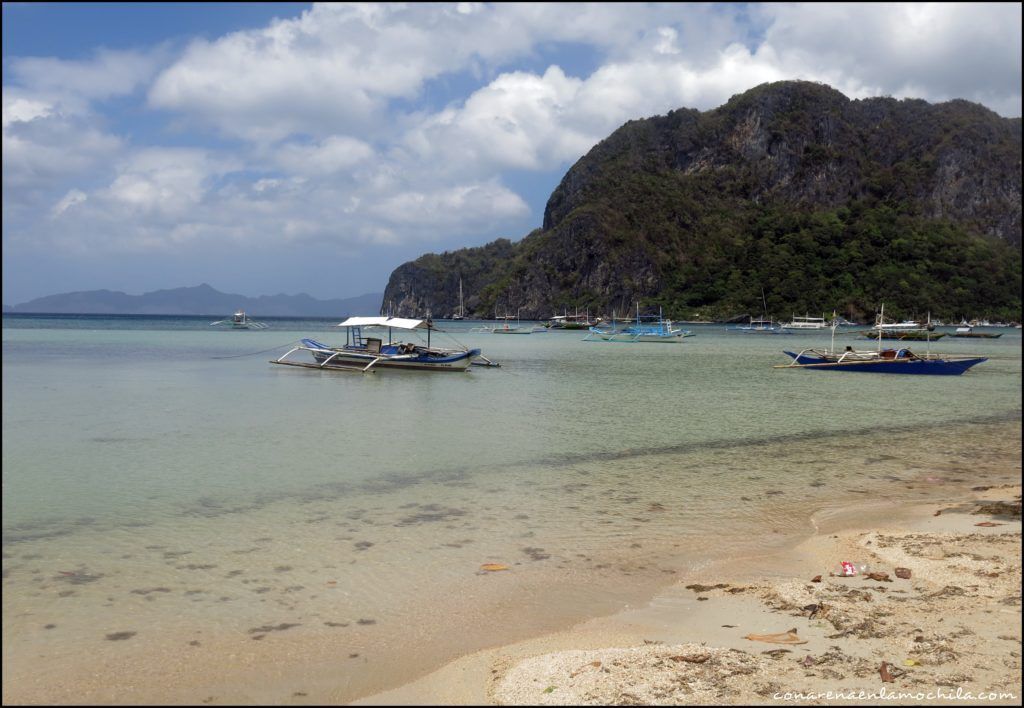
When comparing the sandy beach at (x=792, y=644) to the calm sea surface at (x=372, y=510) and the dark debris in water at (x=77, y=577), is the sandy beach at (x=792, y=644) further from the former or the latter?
the dark debris in water at (x=77, y=577)

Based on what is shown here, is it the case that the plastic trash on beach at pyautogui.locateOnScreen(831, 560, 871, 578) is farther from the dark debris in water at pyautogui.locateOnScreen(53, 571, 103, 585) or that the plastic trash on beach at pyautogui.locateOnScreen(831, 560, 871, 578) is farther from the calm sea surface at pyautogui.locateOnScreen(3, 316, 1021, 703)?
the dark debris in water at pyautogui.locateOnScreen(53, 571, 103, 585)

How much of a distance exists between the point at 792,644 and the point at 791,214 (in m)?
182

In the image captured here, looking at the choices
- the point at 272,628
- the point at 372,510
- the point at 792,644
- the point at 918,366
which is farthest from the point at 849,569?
the point at 918,366

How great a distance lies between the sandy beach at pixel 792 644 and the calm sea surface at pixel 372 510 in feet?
1.66

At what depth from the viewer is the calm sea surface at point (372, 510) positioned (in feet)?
18.6

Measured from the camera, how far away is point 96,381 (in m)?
28.8

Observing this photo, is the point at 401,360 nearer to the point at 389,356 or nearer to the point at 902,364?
the point at 389,356

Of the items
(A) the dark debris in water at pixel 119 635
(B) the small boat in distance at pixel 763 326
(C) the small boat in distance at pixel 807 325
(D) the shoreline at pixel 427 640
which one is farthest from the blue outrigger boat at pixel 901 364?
(C) the small boat in distance at pixel 807 325

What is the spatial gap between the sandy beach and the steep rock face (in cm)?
14310

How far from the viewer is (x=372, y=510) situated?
10.0 meters

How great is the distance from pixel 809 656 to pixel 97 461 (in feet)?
43.0

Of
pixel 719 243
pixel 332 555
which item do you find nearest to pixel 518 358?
pixel 332 555

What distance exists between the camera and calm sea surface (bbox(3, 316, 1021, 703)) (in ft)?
18.6

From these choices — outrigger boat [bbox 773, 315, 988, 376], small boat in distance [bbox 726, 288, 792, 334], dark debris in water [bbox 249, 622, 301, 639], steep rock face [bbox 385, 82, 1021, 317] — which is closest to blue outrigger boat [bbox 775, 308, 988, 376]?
outrigger boat [bbox 773, 315, 988, 376]
